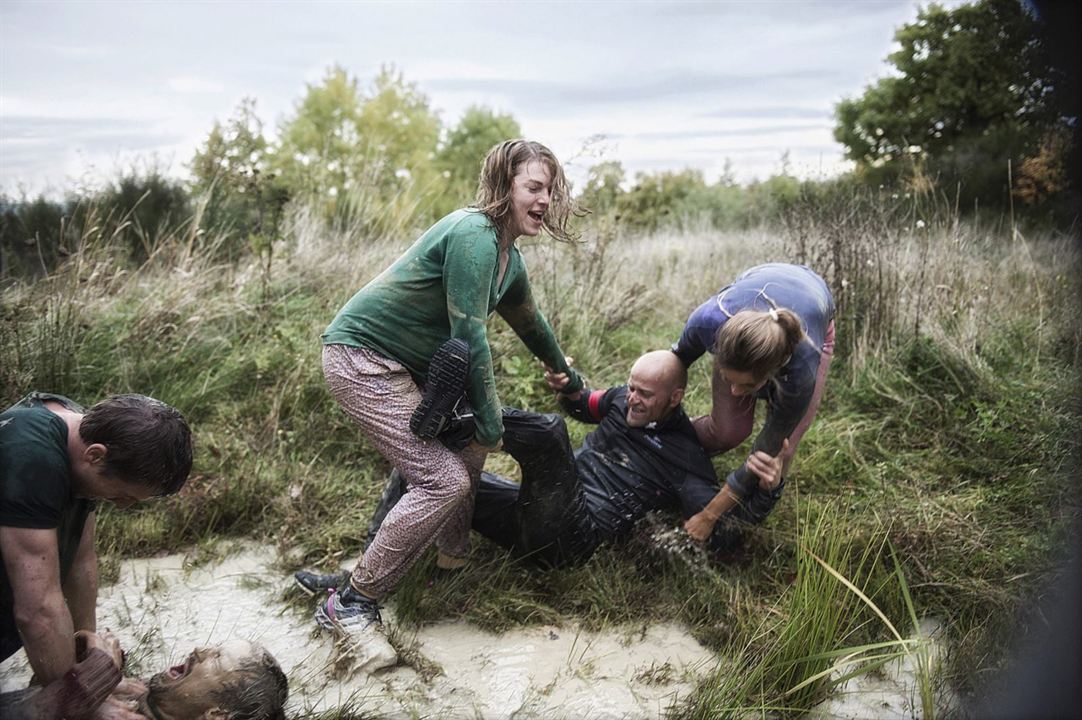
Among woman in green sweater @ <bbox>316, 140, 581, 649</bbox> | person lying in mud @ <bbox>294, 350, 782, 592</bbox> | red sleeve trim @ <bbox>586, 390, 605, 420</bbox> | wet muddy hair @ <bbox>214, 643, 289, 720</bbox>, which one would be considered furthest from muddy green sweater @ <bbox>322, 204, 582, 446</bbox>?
wet muddy hair @ <bbox>214, 643, 289, 720</bbox>

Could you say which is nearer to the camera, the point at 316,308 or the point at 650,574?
the point at 650,574

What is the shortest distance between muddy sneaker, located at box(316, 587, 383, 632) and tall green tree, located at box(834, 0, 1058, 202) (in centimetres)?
260

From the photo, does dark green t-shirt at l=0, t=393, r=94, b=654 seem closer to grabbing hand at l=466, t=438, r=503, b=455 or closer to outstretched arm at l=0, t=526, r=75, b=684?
outstretched arm at l=0, t=526, r=75, b=684

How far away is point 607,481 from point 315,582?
135cm

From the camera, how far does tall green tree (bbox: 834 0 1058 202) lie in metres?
2.50

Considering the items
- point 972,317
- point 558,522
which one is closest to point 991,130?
point 972,317

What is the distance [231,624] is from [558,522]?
54.2 inches

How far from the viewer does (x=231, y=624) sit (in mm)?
3027

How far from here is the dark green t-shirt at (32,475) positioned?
1.96 m

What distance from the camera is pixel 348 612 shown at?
2891mm

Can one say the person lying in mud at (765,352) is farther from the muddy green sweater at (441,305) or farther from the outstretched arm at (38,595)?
the outstretched arm at (38,595)

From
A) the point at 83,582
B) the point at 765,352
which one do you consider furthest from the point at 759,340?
the point at 83,582

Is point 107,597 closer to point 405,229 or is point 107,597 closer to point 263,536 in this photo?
point 263,536

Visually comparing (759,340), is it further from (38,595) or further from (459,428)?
(38,595)
